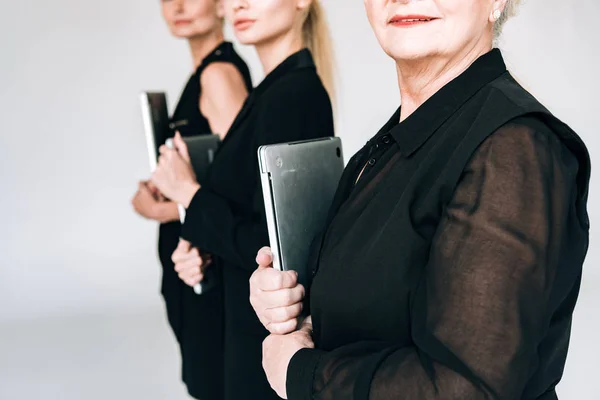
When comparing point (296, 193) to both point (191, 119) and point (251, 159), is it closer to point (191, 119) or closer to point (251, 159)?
point (251, 159)

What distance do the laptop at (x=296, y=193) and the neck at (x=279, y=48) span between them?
673 millimetres

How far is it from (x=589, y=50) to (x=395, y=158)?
4.43 metres

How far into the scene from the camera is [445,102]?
122 cm

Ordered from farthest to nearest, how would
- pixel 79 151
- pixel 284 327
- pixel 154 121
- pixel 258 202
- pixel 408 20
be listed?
pixel 79 151, pixel 154 121, pixel 258 202, pixel 284 327, pixel 408 20

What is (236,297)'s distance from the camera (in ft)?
7.25

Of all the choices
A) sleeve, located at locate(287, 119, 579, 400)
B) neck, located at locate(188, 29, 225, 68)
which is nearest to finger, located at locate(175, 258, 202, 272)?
neck, located at locate(188, 29, 225, 68)

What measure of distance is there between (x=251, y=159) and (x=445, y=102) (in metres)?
1.02

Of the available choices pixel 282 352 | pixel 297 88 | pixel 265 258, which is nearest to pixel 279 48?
pixel 297 88

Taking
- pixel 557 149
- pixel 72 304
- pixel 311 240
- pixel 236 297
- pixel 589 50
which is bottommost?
pixel 72 304

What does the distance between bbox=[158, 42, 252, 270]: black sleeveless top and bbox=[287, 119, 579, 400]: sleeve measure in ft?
5.97

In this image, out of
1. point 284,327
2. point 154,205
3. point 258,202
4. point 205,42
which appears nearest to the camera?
point 284,327

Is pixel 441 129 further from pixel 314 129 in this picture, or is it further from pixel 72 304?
pixel 72 304

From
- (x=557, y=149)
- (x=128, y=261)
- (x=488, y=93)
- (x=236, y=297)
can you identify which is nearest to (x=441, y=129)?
(x=488, y=93)

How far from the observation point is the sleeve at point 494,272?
996 millimetres
